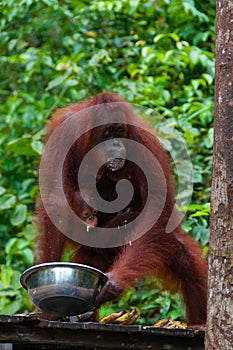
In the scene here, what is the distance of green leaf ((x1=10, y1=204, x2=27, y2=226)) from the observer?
14.9ft

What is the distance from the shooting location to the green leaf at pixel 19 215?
4.55m

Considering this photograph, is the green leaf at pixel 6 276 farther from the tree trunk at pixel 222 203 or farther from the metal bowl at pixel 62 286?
the tree trunk at pixel 222 203

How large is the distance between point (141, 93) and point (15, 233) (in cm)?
119

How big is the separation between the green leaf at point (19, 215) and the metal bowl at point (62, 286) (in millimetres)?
1784

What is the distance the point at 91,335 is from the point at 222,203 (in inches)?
29.3

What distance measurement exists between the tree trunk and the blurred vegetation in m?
1.80

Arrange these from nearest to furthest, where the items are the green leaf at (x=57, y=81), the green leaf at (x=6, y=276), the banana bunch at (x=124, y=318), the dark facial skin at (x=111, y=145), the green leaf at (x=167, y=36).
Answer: the banana bunch at (x=124, y=318) < the dark facial skin at (x=111, y=145) < the green leaf at (x=6, y=276) < the green leaf at (x=57, y=81) < the green leaf at (x=167, y=36)

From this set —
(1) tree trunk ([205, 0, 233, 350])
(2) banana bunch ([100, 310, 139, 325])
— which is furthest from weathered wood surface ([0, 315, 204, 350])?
(1) tree trunk ([205, 0, 233, 350])

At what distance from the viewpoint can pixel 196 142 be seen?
4918mm

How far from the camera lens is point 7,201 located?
4539mm

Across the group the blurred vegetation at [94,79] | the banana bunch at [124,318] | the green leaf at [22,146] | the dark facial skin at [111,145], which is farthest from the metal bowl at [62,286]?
the green leaf at [22,146]

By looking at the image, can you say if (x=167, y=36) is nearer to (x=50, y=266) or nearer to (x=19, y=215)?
(x=19, y=215)

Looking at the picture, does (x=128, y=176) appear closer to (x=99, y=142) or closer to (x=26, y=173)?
(x=99, y=142)

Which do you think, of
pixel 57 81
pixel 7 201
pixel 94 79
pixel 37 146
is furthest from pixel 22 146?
pixel 94 79
